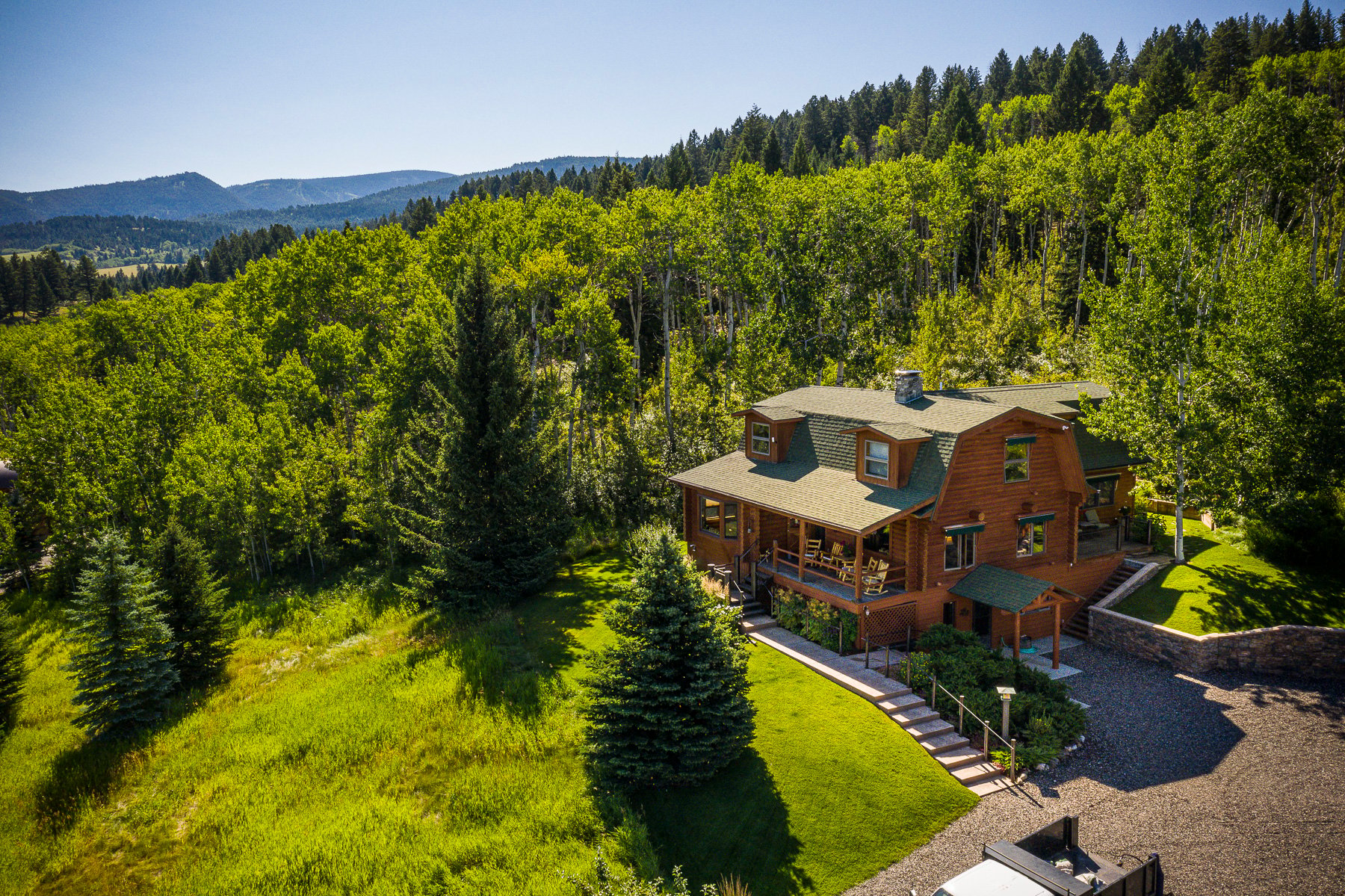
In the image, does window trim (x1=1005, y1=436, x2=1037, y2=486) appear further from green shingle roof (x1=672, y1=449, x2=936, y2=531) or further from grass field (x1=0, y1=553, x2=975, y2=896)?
grass field (x1=0, y1=553, x2=975, y2=896)

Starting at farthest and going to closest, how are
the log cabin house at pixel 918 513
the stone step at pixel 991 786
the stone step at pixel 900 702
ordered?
the log cabin house at pixel 918 513, the stone step at pixel 900 702, the stone step at pixel 991 786

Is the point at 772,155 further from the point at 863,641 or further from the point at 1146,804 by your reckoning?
the point at 1146,804

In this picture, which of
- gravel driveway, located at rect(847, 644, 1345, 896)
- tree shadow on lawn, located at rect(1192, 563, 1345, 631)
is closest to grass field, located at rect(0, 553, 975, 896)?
gravel driveway, located at rect(847, 644, 1345, 896)

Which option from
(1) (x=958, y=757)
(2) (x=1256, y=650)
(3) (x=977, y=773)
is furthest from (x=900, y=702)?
(2) (x=1256, y=650)

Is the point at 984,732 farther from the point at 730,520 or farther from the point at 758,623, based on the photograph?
the point at 730,520

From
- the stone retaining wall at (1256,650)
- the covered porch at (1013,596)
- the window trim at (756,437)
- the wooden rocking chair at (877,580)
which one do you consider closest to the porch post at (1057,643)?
the covered porch at (1013,596)

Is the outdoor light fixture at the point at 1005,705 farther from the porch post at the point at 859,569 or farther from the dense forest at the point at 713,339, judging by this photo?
the dense forest at the point at 713,339
